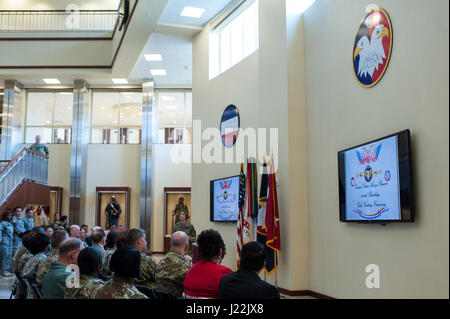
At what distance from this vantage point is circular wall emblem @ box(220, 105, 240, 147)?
8.64m

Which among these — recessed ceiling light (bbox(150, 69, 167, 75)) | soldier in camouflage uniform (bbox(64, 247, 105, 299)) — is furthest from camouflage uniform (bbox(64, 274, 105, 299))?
recessed ceiling light (bbox(150, 69, 167, 75))

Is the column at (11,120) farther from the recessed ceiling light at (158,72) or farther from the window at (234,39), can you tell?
the window at (234,39)

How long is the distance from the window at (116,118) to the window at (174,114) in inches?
31.7

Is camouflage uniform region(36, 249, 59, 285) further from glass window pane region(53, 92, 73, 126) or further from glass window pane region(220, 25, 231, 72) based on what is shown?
glass window pane region(53, 92, 73, 126)

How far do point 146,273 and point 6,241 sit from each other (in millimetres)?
7124

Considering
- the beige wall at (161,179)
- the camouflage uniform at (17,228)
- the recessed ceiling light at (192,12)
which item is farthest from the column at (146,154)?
the recessed ceiling light at (192,12)

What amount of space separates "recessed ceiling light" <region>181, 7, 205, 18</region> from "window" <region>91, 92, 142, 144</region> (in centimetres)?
713

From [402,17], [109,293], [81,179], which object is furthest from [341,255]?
[81,179]

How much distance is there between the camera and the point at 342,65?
209 inches

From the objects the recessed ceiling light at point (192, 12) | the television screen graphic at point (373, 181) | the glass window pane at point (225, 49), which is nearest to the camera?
the television screen graphic at point (373, 181)

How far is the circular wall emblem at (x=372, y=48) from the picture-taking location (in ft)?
14.5

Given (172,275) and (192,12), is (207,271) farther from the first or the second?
(192,12)

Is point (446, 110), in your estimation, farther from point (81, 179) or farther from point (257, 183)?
point (81, 179)

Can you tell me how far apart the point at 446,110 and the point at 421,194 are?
29.1 inches
